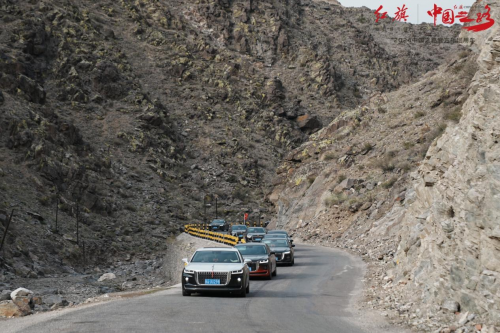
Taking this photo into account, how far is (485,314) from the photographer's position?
36.9 feet

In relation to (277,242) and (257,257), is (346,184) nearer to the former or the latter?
(277,242)

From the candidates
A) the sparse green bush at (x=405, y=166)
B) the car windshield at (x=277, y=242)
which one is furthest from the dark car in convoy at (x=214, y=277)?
the sparse green bush at (x=405, y=166)

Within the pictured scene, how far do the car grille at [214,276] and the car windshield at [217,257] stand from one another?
0.72 metres

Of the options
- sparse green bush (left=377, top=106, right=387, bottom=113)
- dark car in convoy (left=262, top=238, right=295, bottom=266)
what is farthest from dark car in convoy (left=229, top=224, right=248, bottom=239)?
sparse green bush (left=377, top=106, right=387, bottom=113)

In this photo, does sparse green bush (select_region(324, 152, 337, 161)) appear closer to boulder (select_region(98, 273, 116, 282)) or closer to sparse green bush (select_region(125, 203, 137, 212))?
sparse green bush (select_region(125, 203, 137, 212))

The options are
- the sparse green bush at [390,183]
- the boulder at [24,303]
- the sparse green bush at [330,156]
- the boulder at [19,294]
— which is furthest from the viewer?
the sparse green bush at [330,156]

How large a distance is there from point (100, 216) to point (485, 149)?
49.9m

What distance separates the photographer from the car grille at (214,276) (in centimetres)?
1672

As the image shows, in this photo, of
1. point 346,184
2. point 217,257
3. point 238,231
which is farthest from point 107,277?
point 217,257

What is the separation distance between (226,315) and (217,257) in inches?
171

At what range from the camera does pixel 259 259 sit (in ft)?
76.4

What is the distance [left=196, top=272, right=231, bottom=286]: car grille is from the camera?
16.7m

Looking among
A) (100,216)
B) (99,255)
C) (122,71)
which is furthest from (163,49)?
(99,255)

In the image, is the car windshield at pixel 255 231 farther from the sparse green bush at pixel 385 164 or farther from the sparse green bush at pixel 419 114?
the sparse green bush at pixel 419 114
